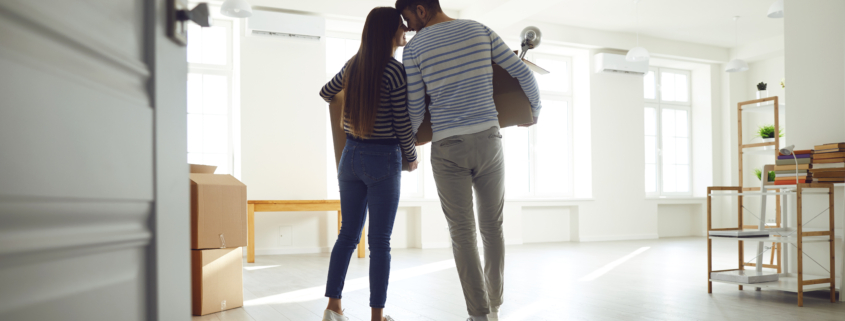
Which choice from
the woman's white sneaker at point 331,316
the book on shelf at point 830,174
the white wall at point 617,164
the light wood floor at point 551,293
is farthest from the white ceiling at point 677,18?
the woman's white sneaker at point 331,316

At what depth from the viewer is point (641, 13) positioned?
6.75 m

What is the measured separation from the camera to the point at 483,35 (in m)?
1.87

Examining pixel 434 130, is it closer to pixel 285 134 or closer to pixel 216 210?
pixel 216 210

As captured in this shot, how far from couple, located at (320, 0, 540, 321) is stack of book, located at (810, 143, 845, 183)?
2028mm

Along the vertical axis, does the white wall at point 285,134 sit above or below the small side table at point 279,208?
above

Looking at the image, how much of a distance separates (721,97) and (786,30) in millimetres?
5394

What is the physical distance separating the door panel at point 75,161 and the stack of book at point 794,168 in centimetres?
334

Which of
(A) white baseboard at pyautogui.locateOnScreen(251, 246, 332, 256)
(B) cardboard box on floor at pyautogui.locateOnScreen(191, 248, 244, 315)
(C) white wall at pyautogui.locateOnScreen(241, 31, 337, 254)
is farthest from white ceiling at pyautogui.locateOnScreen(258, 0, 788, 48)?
(B) cardboard box on floor at pyautogui.locateOnScreen(191, 248, 244, 315)

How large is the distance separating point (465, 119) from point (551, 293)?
1.53 meters

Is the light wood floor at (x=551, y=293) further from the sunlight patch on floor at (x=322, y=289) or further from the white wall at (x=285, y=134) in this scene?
the white wall at (x=285, y=134)

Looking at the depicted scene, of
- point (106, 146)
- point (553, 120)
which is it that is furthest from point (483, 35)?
point (553, 120)

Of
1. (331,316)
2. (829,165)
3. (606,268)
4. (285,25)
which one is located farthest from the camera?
(285,25)

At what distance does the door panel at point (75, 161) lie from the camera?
1.46ft

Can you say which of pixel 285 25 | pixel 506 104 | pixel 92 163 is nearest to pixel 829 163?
pixel 506 104
